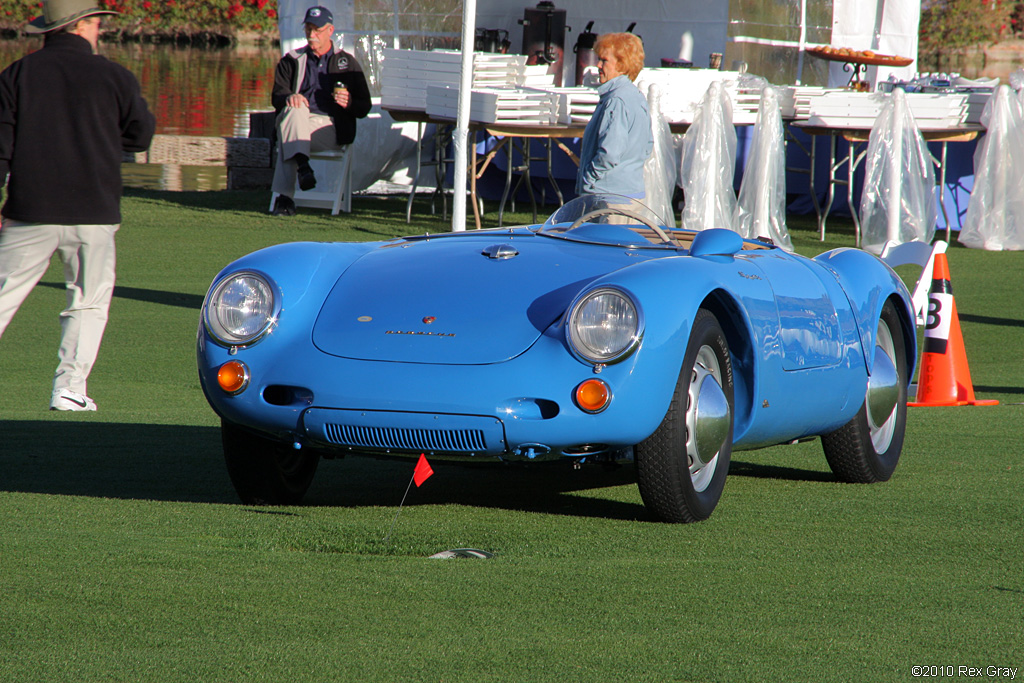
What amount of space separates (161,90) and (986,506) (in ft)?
107

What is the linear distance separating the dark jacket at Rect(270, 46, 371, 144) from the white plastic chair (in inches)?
296

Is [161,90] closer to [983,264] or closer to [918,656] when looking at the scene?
[983,264]

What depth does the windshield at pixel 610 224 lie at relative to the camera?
432cm

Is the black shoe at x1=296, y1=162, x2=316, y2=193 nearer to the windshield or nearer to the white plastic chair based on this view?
the white plastic chair

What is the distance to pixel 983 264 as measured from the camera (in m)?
12.2

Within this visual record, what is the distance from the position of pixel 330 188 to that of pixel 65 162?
9176 millimetres

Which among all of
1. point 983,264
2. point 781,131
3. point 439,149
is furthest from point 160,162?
point 983,264

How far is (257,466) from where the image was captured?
3.90 metres

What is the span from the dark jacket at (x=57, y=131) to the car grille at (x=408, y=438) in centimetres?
261

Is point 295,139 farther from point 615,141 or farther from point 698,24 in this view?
point 615,141

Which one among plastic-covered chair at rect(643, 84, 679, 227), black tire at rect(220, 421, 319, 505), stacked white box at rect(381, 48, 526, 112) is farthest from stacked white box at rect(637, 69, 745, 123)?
black tire at rect(220, 421, 319, 505)

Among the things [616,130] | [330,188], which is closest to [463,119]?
[616,130]

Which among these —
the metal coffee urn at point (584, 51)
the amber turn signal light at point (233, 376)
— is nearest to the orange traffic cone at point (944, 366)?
the amber turn signal light at point (233, 376)

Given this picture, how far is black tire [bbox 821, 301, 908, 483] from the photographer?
450 cm
